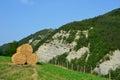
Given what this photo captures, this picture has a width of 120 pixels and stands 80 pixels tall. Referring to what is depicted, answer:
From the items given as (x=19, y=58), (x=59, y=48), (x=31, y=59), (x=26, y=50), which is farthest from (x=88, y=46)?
(x=19, y=58)

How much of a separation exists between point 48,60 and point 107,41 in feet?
71.4

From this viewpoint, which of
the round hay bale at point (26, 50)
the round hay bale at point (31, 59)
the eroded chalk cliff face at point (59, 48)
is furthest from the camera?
the eroded chalk cliff face at point (59, 48)

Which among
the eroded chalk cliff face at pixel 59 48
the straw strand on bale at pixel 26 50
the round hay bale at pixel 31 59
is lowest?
the round hay bale at pixel 31 59

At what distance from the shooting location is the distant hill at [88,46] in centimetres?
7369

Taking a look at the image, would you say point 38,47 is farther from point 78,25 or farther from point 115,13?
point 115,13

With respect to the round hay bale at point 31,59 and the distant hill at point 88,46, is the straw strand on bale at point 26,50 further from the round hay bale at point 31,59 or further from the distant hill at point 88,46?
the distant hill at point 88,46

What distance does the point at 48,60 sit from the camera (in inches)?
3863

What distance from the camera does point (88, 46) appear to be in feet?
281

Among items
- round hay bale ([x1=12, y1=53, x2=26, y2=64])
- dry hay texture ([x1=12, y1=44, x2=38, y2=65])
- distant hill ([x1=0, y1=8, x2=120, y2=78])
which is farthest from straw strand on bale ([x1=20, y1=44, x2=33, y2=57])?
distant hill ([x1=0, y1=8, x2=120, y2=78])

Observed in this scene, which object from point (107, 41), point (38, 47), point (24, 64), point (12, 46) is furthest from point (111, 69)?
point (38, 47)

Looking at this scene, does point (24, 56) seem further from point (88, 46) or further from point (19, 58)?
point (88, 46)

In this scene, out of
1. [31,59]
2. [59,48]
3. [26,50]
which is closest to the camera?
[26,50]

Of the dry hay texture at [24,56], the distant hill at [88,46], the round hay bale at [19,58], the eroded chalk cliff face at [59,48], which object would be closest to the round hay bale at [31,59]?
the dry hay texture at [24,56]

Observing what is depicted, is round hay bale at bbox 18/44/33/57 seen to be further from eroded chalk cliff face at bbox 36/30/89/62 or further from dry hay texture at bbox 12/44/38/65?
eroded chalk cliff face at bbox 36/30/89/62
